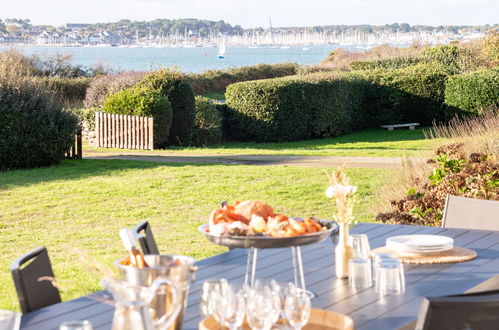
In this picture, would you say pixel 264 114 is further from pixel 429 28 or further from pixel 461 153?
pixel 429 28

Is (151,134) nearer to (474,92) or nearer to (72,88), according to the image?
(474,92)

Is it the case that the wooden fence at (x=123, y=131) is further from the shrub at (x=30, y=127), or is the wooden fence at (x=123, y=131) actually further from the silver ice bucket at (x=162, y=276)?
the silver ice bucket at (x=162, y=276)

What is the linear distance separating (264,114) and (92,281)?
15080 mm

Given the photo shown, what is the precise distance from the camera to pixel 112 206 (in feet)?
35.7

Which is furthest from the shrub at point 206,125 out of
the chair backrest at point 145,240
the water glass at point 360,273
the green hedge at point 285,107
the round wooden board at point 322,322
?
the round wooden board at point 322,322

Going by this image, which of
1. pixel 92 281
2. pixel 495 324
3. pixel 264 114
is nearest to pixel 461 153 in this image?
pixel 92 281

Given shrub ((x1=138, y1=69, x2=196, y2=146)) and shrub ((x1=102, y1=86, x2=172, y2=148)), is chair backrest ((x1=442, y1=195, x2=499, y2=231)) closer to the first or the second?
shrub ((x1=102, y1=86, x2=172, y2=148))

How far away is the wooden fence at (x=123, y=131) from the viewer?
732 inches

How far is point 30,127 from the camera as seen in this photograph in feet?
48.7

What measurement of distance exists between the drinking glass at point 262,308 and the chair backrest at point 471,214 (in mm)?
3012

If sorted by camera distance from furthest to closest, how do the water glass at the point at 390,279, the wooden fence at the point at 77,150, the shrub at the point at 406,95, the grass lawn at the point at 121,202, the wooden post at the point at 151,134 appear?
the shrub at the point at 406,95 → the wooden post at the point at 151,134 → the wooden fence at the point at 77,150 → the grass lawn at the point at 121,202 → the water glass at the point at 390,279

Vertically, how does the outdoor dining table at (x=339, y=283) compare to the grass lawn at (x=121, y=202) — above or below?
above

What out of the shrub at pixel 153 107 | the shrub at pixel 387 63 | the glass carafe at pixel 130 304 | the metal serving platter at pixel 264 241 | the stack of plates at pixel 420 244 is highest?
the glass carafe at pixel 130 304

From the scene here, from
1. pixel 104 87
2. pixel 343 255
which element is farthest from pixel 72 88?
pixel 343 255
